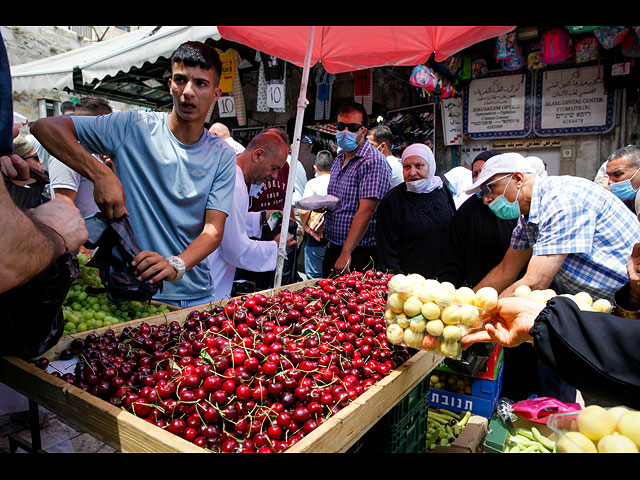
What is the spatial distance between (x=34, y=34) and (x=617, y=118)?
16063 mm

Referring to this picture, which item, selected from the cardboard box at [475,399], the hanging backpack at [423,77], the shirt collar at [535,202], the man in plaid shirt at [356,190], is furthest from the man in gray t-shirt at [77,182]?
the hanging backpack at [423,77]

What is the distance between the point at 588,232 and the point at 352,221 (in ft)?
6.59

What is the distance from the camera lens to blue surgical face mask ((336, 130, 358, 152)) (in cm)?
407

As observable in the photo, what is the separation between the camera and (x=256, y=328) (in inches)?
75.5

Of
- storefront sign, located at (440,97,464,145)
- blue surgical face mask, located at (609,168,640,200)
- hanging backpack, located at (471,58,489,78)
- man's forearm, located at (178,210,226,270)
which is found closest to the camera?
man's forearm, located at (178,210,226,270)

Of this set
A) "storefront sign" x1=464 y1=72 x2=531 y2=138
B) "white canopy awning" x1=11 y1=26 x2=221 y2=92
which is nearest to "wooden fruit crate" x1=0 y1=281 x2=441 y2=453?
Answer: "white canopy awning" x1=11 y1=26 x2=221 y2=92

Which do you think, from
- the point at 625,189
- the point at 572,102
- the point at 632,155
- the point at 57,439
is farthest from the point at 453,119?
the point at 57,439

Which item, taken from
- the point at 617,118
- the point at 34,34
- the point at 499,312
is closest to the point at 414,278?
the point at 499,312

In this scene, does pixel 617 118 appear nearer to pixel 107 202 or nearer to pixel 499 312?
pixel 499 312

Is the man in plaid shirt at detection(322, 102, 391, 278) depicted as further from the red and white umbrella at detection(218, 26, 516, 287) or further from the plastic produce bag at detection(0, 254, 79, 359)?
the plastic produce bag at detection(0, 254, 79, 359)

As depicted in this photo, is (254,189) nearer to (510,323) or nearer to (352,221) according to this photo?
(352,221)

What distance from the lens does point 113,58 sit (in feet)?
21.0

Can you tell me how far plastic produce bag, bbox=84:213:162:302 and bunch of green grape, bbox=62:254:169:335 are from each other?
317mm

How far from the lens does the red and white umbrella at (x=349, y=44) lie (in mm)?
3188
